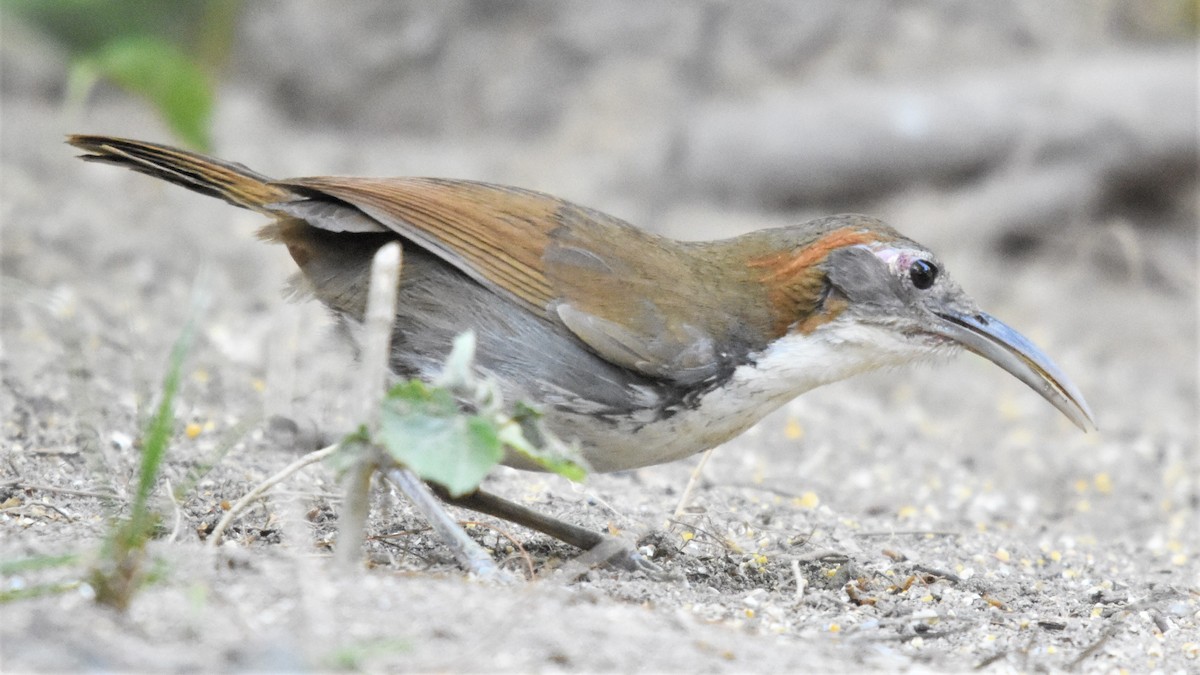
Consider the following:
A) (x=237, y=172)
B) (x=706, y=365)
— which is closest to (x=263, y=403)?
(x=237, y=172)

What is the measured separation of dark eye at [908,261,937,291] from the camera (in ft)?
12.9

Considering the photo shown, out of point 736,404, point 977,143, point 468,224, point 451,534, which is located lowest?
point 451,534

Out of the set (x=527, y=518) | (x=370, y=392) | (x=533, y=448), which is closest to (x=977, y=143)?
(x=527, y=518)

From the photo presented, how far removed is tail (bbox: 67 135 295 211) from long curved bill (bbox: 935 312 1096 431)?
1871 mm

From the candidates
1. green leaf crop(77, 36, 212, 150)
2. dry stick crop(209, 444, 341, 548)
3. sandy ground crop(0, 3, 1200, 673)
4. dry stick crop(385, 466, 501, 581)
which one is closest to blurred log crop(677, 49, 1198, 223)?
sandy ground crop(0, 3, 1200, 673)

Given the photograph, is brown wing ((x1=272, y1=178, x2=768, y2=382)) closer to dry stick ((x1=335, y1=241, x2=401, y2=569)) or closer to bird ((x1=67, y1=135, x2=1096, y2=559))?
bird ((x1=67, y1=135, x2=1096, y2=559))

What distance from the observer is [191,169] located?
3.94m

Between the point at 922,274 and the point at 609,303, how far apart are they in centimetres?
88

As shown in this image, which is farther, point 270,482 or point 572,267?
point 572,267

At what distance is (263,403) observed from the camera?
507cm

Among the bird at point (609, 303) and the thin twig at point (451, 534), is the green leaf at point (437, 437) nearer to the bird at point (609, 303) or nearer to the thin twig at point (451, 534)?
the thin twig at point (451, 534)

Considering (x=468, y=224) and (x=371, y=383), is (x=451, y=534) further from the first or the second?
(x=468, y=224)

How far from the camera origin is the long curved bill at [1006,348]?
13.2 ft

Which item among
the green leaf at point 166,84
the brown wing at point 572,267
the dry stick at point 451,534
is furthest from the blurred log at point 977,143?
the dry stick at point 451,534
